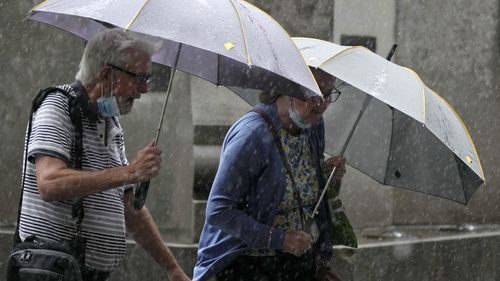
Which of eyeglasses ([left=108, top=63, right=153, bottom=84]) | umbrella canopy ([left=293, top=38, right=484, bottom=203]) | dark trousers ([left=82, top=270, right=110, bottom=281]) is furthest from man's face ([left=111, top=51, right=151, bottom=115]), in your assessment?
umbrella canopy ([left=293, top=38, right=484, bottom=203])

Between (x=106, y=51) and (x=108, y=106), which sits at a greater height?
(x=106, y=51)

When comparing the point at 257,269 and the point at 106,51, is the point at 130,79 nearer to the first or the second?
the point at 106,51

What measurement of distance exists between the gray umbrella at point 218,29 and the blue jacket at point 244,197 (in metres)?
0.23

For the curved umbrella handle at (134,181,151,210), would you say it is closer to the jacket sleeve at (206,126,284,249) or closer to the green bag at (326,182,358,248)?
the jacket sleeve at (206,126,284,249)

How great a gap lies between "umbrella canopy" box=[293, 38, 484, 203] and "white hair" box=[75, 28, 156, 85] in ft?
3.09

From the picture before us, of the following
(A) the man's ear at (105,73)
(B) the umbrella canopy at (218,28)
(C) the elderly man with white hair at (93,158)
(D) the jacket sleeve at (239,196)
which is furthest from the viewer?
(D) the jacket sleeve at (239,196)

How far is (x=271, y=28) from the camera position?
14.8ft

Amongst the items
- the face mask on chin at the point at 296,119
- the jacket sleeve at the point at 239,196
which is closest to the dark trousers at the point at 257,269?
the jacket sleeve at the point at 239,196

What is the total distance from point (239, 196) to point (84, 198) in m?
0.82

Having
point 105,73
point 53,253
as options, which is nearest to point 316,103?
point 105,73

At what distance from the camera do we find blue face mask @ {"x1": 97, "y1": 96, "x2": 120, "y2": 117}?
4.11 m

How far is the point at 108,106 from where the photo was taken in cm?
410

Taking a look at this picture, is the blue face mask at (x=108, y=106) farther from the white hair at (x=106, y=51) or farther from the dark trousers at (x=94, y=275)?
the dark trousers at (x=94, y=275)

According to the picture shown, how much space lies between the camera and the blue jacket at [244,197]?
468 centimetres
